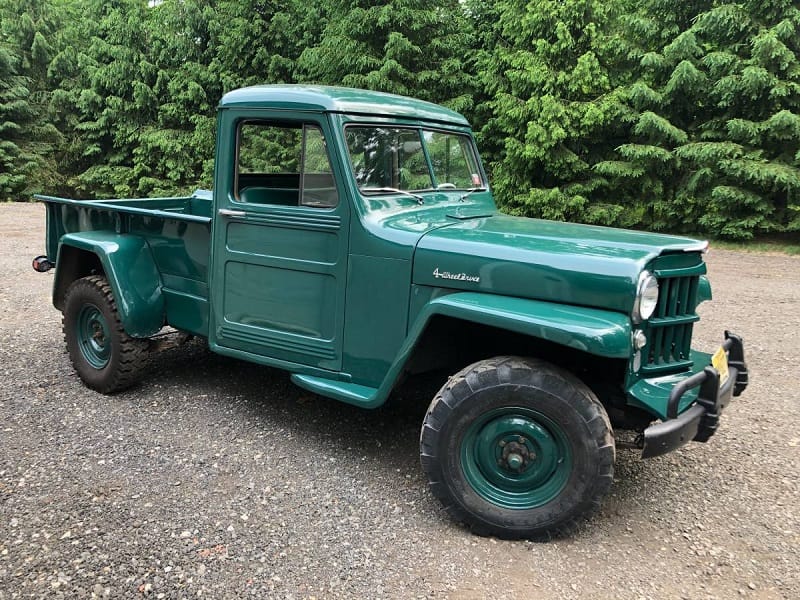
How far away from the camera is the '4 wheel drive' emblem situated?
9.94 feet

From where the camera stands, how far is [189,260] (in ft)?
13.8

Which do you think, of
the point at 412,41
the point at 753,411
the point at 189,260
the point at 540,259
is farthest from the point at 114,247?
the point at 412,41

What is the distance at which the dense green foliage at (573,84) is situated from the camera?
35.3 feet

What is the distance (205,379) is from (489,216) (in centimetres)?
242

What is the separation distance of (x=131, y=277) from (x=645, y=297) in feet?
10.6

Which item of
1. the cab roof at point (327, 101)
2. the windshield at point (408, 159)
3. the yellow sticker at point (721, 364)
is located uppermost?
the cab roof at point (327, 101)

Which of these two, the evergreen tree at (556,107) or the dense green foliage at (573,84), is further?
the evergreen tree at (556,107)

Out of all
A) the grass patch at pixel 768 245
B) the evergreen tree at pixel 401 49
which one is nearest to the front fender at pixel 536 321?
the grass patch at pixel 768 245

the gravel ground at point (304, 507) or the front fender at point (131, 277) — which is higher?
the front fender at point (131, 277)

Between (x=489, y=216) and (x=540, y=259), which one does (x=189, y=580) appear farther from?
(x=489, y=216)

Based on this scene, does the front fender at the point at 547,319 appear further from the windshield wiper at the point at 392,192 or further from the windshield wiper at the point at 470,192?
the windshield wiper at the point at 470,192

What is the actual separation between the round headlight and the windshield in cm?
148

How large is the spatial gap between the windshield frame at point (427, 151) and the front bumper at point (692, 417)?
1819 mm

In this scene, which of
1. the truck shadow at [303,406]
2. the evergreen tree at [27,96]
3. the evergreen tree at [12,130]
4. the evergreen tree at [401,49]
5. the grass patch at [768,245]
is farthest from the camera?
the evergreen tree at [27,96]
